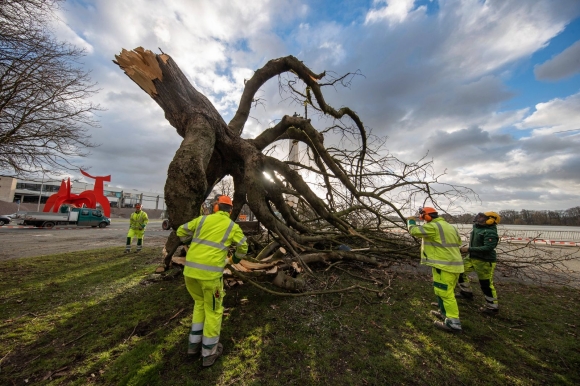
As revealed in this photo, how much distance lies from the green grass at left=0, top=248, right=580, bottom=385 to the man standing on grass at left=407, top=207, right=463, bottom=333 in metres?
0.24

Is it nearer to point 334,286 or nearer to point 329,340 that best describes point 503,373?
point 329,340

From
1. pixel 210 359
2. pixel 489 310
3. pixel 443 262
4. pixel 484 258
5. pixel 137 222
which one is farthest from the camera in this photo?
pixel 137 222

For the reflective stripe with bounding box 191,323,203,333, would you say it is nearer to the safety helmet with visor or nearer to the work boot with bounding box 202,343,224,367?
the work boot with bounding box 202,343,224,367

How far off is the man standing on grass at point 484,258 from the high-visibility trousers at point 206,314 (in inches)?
155

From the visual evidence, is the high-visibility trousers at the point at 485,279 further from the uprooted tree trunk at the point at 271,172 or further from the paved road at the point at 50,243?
the paved road at the point at 50,243

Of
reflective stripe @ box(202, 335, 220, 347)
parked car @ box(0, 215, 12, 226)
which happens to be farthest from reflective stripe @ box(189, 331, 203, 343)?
parked car @ box(0, 215, 12, 226)

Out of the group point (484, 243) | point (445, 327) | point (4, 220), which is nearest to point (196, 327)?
point (445, 327)

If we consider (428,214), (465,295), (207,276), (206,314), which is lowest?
(465,295)

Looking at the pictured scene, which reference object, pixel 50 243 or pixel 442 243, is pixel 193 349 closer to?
pixel 442 243

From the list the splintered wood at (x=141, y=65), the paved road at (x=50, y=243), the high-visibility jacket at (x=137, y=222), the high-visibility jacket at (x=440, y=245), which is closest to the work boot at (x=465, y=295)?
the high-visibility jacket at (x=440, y=245)

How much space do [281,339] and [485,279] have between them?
11.2 ft

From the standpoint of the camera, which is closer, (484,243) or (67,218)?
(484,243)

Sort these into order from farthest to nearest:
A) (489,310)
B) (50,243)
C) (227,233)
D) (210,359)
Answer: (50,243)
(489,310)
(227,233)
(210,359)

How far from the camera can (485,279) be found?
3.92 meters
